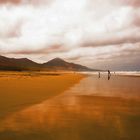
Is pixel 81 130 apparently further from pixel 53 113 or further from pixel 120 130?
pixel 53 113

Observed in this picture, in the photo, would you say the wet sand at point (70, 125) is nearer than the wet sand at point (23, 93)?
Yes

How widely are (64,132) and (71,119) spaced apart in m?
2.15

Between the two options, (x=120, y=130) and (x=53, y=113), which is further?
(x=53, y=113)

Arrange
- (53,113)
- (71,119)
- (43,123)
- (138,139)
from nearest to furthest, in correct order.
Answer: (138,139), (43,123), (71,119), (53,113)

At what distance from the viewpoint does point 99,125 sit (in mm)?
9164

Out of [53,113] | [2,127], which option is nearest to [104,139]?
[2,127]

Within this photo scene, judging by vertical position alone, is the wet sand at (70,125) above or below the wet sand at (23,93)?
below

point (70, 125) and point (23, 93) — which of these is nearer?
point (70, 125)

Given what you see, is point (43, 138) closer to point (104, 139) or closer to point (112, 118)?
point (104, 139)

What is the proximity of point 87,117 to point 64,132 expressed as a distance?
2.80 metres

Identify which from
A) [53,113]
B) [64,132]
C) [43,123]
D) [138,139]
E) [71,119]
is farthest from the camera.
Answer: [53,113]

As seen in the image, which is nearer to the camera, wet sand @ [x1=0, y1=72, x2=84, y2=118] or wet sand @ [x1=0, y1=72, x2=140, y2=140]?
wet sand @ [x1=0, y1=72, x2=140, y2=140]

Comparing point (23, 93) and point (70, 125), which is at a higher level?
point (23, 93)

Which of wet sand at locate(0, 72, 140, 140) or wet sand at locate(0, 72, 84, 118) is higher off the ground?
wet sand at locate(0, 72, 84, 118)
